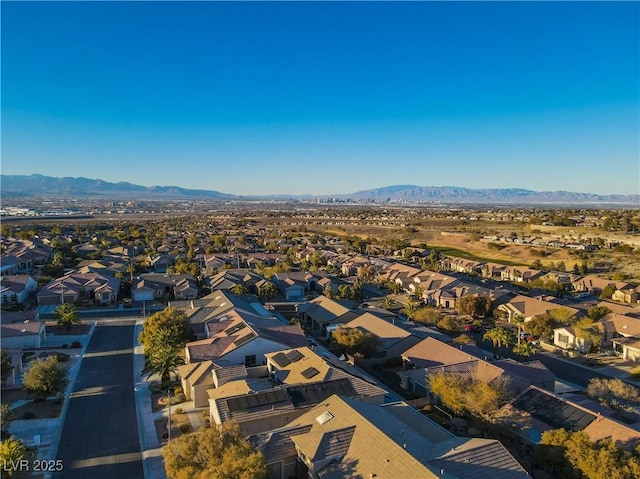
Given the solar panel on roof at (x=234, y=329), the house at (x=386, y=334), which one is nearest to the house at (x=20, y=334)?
the solar panel on roof at (x=234, y=329)

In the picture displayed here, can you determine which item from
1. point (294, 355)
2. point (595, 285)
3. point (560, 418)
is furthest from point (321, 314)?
point (595, 285)

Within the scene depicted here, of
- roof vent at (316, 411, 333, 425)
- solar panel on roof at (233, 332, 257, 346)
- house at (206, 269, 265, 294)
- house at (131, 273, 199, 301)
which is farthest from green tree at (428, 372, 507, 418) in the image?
house at (131, 273, 199, 301)

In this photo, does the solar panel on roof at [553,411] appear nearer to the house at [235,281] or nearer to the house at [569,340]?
the house at [569,340]

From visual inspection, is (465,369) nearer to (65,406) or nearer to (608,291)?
(65,406)

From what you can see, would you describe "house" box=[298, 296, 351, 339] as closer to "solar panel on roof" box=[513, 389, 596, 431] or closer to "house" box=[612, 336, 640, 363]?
"solar panel on roof" box=[513, 389, 596, 431]

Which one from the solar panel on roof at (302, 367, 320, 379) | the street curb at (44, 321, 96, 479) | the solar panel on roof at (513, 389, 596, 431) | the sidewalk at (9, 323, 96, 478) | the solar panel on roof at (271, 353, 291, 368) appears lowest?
the street curb at (44, 321, 96, 479)

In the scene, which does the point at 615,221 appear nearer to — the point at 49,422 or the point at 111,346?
the point at 111,346
